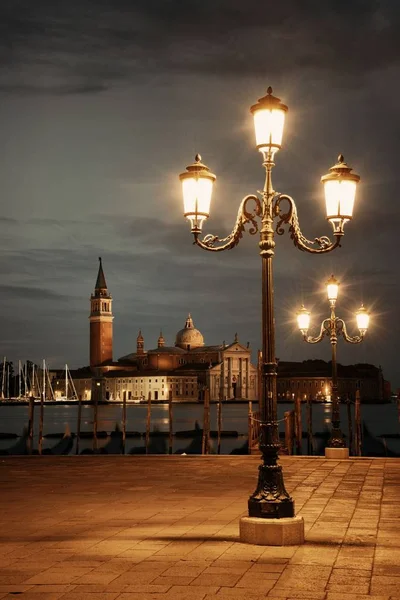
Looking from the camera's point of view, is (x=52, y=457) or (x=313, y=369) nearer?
(x=52, y=457)

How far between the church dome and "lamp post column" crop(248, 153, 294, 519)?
152 meters

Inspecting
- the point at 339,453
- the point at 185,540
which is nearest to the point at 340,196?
the point at 185,540

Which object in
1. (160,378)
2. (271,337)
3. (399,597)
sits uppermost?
(160,378)

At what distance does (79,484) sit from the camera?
13.4 meters

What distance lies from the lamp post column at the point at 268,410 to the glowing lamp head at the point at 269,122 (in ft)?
0.38

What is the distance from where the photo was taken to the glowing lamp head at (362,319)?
63.1ft

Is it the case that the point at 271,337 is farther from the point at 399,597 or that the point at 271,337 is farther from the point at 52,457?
the point at 52,457

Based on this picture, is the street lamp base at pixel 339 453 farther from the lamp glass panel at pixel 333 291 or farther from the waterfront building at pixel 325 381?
the waterfront building at pixel 325 381

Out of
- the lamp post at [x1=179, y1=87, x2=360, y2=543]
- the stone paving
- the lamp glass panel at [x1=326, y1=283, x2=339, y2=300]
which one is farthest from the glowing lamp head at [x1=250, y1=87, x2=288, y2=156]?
the lamp glass panel at [x1=326, y1=283, x2=339, y2=300]

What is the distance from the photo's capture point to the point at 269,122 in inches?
308

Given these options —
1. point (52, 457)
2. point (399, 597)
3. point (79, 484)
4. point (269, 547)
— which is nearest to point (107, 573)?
point (269, 547)

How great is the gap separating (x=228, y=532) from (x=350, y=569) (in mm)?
1977

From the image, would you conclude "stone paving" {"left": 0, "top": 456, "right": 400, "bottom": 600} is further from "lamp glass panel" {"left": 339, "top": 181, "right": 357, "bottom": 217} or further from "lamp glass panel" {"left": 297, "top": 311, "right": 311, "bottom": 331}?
"lamp glass panel" {"left": 297, "top": 311, "right": 311, "bottom": 331}

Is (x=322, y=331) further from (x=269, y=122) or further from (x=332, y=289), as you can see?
(x=269, y=122)
